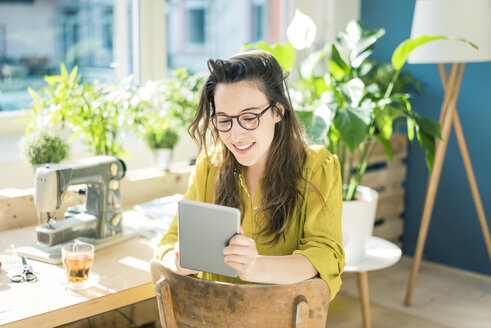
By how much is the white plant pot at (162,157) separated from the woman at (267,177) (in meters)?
0.72

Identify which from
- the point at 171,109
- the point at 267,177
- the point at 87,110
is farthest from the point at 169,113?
the point at 267,177

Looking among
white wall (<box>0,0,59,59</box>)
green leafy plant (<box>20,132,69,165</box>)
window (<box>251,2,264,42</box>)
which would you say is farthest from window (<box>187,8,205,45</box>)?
green leafy plant (<box>20,132,69,165</box>)

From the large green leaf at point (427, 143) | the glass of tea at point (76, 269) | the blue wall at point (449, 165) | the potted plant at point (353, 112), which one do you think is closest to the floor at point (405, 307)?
the blue wall at point (449, 165)

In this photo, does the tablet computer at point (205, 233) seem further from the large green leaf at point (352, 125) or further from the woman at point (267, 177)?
the large green leaf at point (352, 125)

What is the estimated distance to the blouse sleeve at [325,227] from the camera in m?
1.31

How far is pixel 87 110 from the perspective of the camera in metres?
1.92

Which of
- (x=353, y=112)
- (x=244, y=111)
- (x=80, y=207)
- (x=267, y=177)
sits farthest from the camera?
(x=353, y=112)

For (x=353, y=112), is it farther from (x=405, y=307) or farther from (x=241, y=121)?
(x=405, y=307)

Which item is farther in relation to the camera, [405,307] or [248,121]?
[405,307]

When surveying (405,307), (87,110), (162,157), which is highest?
(87,110)

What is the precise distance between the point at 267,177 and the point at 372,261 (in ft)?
2.97

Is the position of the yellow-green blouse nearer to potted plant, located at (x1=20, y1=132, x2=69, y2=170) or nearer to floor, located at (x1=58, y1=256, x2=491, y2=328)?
potted plant, located at (x1=20, y1=132, x2=69, y2=170)

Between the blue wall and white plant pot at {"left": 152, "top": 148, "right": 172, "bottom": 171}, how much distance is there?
1.60m

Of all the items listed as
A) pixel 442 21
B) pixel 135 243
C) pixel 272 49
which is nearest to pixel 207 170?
pixel 135 243
